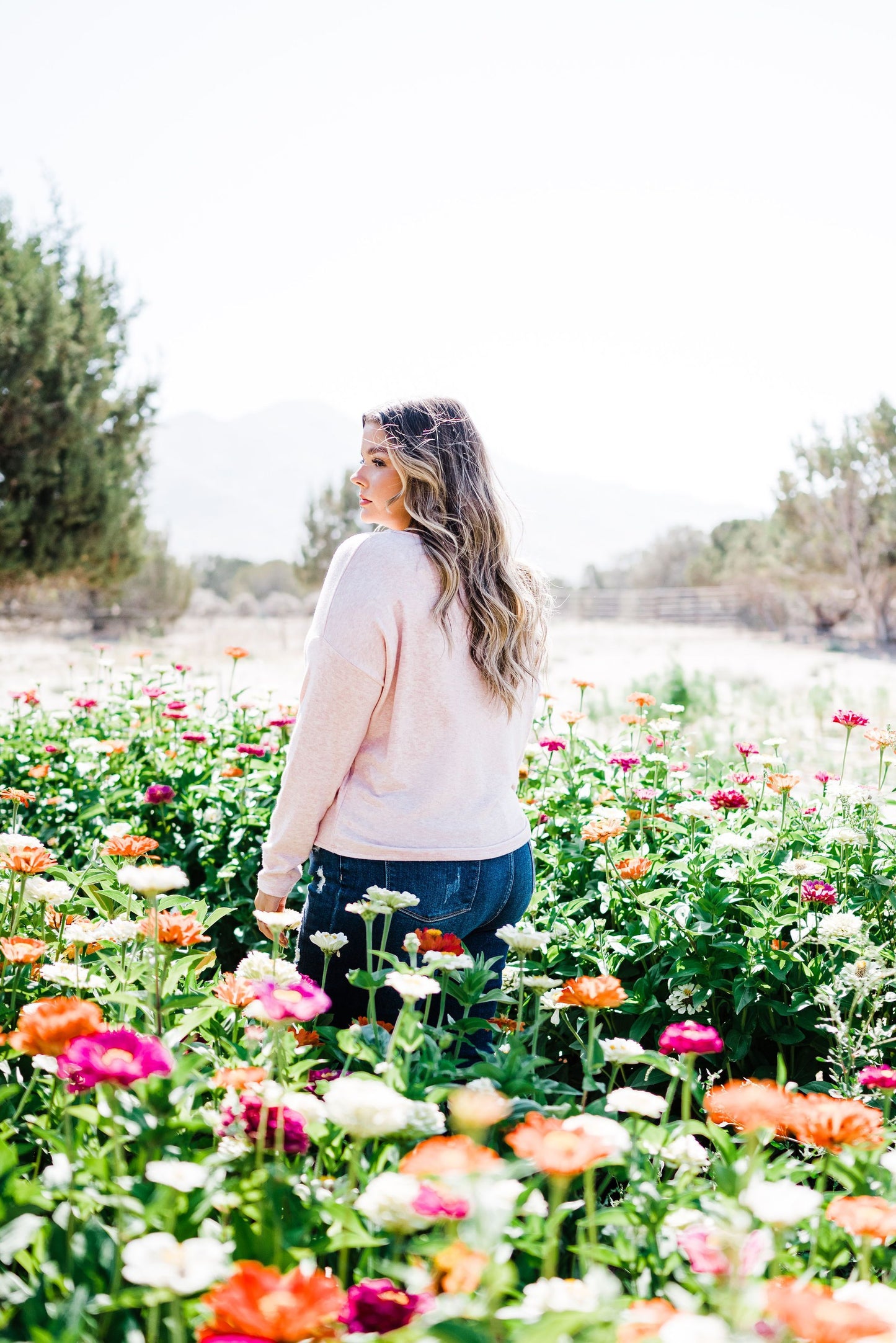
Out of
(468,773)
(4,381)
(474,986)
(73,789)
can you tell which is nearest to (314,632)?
→ (468,773)

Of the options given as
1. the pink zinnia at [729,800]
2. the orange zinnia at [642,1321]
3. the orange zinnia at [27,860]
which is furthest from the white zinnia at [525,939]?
the pink zinnia at [729,800]

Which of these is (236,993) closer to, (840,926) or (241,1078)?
(241,1078)

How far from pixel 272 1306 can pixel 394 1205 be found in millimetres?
185

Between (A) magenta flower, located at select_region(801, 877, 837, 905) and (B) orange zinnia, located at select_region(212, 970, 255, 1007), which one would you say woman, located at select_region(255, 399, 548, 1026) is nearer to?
(B) orange zinnia, located at select_region(212, 970, 255, 1007)

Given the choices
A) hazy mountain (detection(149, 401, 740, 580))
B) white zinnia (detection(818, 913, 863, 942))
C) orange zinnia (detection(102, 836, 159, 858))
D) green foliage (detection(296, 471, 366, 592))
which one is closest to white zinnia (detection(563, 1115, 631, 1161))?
white zinnia (detection(818, 913, 863, 942))

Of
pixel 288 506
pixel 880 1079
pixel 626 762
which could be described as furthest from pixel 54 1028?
pixel 288 506

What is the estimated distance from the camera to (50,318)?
549 inches

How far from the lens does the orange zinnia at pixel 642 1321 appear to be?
795 mm

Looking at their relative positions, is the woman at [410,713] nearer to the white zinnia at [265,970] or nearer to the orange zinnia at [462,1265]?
the white zinnia at [265,970]

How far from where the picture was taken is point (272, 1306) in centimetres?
73

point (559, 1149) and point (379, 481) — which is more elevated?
point (379, 481)

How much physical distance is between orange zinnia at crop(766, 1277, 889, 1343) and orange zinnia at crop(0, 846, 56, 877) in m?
1.38

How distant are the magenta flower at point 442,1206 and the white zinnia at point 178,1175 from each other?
221mm

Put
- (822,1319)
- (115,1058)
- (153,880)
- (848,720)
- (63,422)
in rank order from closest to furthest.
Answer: (822,1319) → (115,1058) → (153,880) → (848,720) → (63,422)
